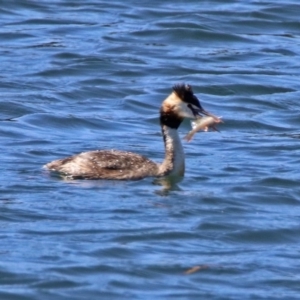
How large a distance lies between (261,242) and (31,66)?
8598 millimetres

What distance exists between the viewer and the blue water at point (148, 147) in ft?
35.0

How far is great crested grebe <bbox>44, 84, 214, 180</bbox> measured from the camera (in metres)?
13.5

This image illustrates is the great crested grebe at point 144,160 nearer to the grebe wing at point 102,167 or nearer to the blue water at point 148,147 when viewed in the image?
the grebe wing at point 102,167

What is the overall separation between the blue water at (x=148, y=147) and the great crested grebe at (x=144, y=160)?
14 cm

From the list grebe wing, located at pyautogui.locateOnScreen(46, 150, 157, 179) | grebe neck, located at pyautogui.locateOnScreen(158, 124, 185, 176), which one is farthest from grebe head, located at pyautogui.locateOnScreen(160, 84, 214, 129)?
grebe wing, located at pyautogui.locateOnScreen(46, 150, 157, 179)

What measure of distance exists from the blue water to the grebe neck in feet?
0.69

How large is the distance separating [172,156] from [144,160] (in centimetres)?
30

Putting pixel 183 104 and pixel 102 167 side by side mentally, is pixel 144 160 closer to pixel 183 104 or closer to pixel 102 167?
pixel 102 167

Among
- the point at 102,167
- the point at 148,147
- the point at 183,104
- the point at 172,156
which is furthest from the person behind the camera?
the point at 148,147

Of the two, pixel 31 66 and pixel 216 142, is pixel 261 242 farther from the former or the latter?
pixel 31 66

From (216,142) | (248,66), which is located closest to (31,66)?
(248,66)

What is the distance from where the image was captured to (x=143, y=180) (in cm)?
1360

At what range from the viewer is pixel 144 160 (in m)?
13.6

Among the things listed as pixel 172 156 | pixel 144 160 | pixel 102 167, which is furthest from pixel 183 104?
pixel 102 167
